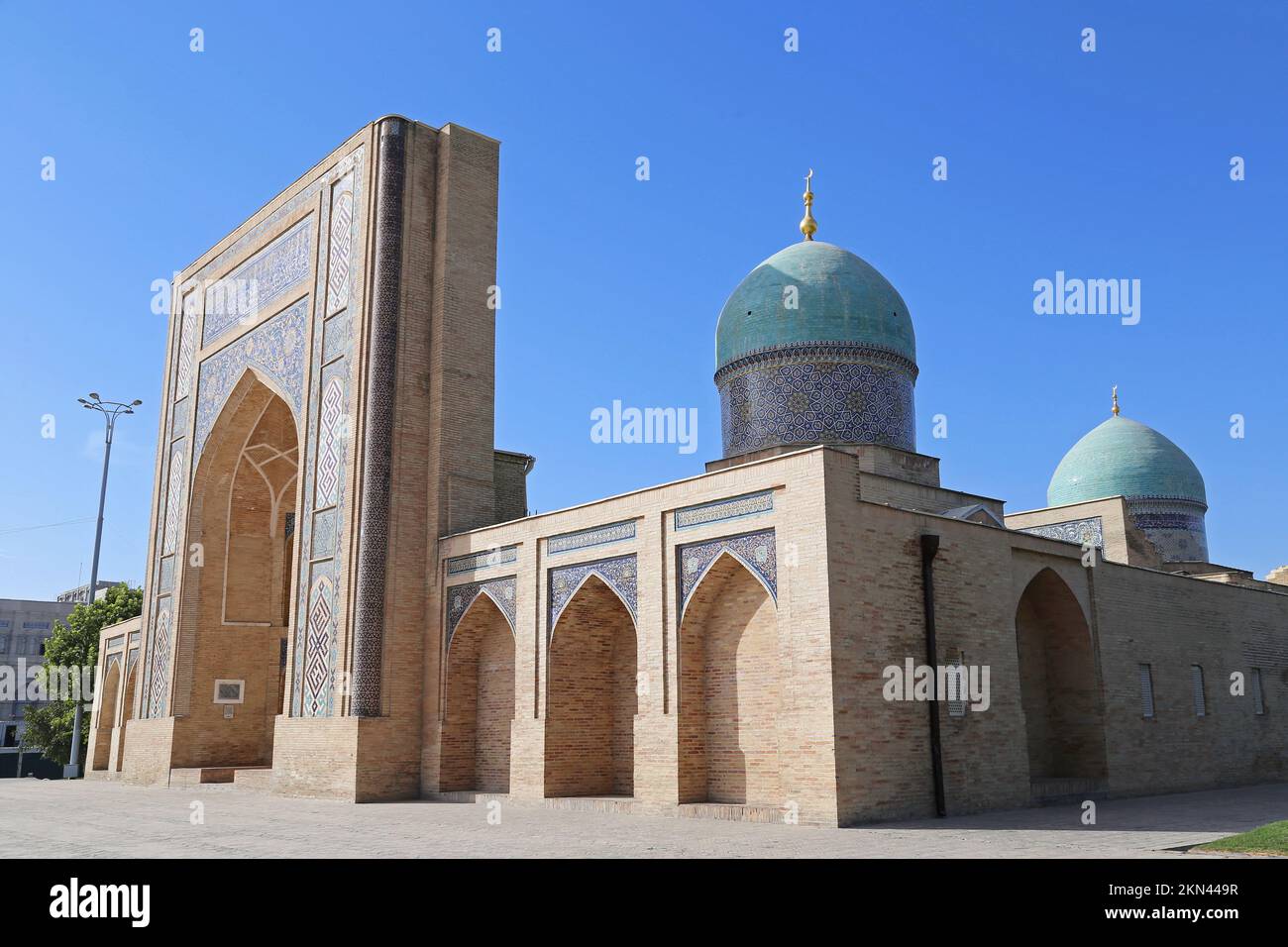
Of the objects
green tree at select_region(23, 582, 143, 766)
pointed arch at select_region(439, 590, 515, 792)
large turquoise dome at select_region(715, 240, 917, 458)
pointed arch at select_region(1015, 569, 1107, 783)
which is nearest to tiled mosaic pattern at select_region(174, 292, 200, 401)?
pointed arch at select_region(439, 590, 515, 792)

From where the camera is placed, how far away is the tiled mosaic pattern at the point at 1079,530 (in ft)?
45.9

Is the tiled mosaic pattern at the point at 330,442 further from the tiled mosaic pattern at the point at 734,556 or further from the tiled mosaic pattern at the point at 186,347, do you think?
the tiled mosaic pattern at the point at 186,347

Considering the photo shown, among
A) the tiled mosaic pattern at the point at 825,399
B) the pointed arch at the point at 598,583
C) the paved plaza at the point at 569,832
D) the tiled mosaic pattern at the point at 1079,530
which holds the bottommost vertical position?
the paved plaza at the point at 569,832

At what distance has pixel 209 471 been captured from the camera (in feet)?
52.2

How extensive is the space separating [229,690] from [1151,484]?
14.2m

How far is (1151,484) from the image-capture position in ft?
56.9

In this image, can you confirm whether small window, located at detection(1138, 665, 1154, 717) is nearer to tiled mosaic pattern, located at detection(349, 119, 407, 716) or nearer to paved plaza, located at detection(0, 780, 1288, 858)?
paved plaza, located at detection(0, 780, 1288, 858)

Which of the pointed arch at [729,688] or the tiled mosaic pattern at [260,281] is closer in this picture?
the pointed arch at [729,688]

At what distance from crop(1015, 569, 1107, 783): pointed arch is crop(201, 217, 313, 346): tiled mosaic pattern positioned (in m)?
9.43

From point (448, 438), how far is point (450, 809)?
409 cm

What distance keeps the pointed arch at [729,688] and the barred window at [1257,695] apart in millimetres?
7531

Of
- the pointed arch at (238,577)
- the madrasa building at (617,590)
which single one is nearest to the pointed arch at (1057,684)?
the madrasa building at (617,590)

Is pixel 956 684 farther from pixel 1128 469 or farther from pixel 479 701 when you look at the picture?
pixel 1128 469
